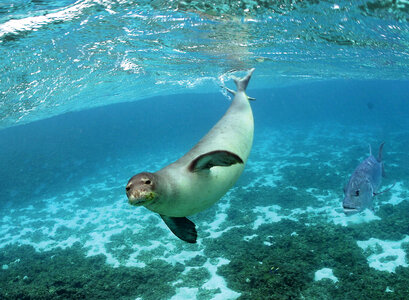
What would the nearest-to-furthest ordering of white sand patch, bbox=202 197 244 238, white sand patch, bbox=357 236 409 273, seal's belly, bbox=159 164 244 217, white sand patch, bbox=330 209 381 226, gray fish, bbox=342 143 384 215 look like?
seal's belly, bbox=159 164 244 217, gray fish, bbox=342 143 384 215, white sand patch, bbox=357 236 409 273, white sand patch, bbox=330 209 381 226, white sand patch, bbox=202 197 244 238

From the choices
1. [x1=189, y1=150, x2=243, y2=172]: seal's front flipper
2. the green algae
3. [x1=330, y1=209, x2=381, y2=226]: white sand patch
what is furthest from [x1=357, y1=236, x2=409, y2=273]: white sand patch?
[x1=189, y1=150, x2=243, y2=172]: seal's front flipper

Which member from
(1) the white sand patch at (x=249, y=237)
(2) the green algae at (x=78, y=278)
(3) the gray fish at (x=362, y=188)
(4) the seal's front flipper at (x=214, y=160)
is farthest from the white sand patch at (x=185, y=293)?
(4) the seal's front flipper at (x=214, y=160)

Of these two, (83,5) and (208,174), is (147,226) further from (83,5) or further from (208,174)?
(208,174)

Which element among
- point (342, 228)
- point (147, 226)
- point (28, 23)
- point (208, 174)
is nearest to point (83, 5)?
point (28, 23)

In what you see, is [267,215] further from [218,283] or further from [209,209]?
[218,283]

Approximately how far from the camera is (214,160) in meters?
2.29

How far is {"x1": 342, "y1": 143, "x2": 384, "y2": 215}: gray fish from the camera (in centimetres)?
466

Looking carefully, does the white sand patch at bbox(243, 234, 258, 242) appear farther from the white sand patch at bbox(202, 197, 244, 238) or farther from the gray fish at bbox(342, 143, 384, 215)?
the gray fish at bbox(342, 143, 384, 215)

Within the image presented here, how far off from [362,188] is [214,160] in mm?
3804

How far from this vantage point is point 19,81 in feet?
47.5

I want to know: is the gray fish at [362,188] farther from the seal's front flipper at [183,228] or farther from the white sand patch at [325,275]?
the white sand patch at [325,275]

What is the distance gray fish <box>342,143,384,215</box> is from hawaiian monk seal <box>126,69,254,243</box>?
2547 mm

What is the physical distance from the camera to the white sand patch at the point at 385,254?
8.13 meters

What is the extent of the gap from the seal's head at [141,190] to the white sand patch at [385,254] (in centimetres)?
866
